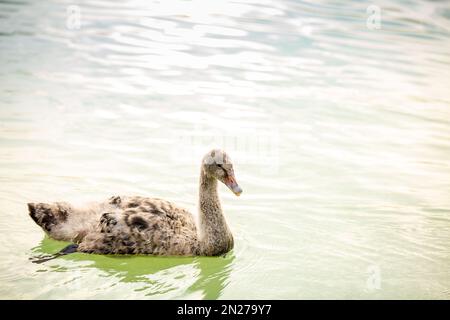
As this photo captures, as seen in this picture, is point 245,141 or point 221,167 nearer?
point 221,167

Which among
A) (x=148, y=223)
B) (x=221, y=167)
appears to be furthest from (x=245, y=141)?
(x=148, y=223)

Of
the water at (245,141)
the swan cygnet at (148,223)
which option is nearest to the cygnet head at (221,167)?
the swan cygnet at (148,223)

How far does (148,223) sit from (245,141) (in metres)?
3.50

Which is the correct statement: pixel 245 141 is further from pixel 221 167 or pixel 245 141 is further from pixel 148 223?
pixel 148 223

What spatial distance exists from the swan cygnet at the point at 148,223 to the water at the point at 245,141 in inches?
5.0

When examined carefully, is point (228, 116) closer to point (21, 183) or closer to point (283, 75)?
point (283, 75)

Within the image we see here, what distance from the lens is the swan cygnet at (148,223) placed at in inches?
235

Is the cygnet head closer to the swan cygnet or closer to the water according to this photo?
the swan cygnet

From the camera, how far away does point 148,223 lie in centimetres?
600

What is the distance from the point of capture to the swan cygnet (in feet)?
19.5

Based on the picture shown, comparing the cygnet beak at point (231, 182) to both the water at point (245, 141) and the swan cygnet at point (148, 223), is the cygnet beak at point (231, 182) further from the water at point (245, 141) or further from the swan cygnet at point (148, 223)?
the water at point (245, 141)

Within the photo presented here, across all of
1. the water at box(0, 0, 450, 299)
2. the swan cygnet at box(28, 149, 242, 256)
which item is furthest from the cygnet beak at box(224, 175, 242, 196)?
the water at box(0, 0, 450, 299)

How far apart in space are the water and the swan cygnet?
0.13 metres
